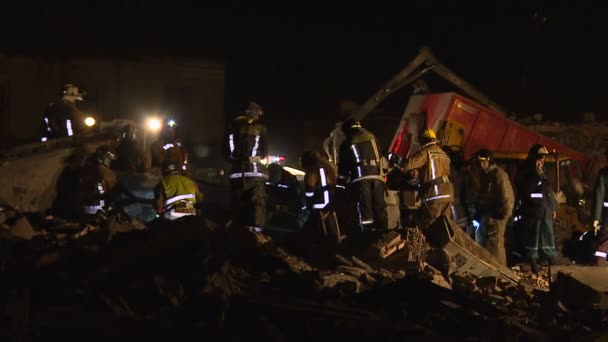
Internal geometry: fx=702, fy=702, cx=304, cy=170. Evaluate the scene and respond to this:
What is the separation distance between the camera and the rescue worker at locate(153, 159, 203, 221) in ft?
31.4

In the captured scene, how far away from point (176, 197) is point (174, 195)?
0.04 m

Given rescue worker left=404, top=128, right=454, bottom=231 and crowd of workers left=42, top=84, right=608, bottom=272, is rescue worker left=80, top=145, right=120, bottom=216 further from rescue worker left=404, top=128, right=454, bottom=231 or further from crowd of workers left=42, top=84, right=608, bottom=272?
rescue worker left=404, top=128, right=454, bottom=231

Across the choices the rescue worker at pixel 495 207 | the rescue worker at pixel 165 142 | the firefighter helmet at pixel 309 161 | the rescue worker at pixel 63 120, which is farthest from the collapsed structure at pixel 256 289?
the rescue worker at pixel 165 142

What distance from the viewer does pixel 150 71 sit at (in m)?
27.5

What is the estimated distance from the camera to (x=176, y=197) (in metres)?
9.60

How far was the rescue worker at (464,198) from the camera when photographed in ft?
34.7

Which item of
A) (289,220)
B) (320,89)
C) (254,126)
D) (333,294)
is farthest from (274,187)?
(320,89)

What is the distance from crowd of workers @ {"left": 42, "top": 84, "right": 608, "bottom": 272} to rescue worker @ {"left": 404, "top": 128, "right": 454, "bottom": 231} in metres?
0.01

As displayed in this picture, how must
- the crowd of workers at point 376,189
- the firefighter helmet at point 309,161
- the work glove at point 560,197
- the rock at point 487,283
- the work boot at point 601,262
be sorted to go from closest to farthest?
the rock at point 487,283, the crowd of workers at point 376,189, the work boot at point 601,262, the firefighter helmet at point 309,161, the work glove at point 560,197

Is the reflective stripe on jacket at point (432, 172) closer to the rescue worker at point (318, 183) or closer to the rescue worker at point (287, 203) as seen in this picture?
the rescue worker at point (318, 183)

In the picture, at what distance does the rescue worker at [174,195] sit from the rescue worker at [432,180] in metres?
3.06

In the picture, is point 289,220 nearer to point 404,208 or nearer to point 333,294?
point 404,208

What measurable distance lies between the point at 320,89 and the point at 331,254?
23605mm

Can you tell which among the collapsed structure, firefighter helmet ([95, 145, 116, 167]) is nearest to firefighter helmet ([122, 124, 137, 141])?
firefighter helmet ([95, 145, 116, 167])
